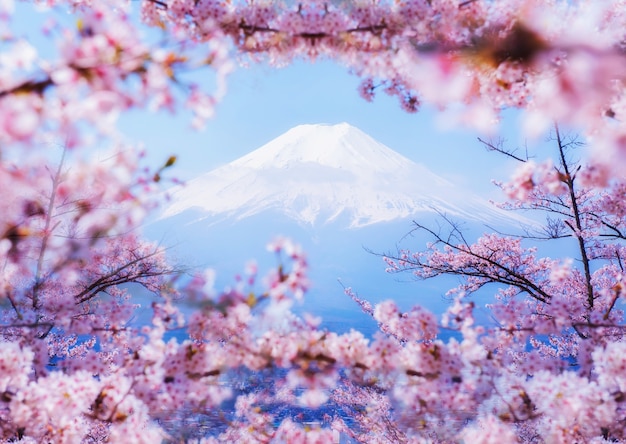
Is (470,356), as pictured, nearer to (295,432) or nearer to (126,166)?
(295,432)

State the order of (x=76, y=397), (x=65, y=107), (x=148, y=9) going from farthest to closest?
(x=148, y=9) < (x=76, y=397) < (x=65, y=107)

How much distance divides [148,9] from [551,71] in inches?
106

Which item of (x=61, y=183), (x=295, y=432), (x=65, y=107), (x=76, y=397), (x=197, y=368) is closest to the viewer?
(x=65, y=107)

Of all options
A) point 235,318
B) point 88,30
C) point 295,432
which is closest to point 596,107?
point 235,318

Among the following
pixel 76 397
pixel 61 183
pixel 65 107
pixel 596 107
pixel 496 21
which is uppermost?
pixel 61 183

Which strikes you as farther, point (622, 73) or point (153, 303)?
point (153, 303)

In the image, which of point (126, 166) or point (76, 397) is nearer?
point (76, 397)

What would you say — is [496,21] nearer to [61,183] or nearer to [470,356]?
[470,356]

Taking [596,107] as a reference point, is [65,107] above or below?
below

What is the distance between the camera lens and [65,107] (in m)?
1.48

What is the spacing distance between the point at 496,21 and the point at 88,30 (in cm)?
239

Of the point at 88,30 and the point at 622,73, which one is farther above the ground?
the point at 622,73

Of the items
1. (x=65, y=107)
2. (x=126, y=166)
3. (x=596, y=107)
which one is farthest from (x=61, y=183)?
(x=596, y=107)

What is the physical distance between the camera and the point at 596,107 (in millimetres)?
2473
